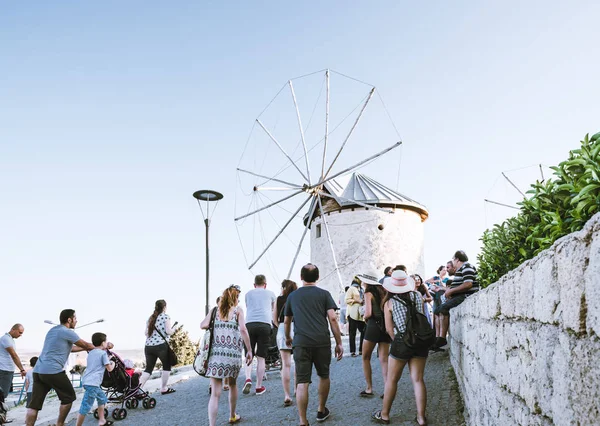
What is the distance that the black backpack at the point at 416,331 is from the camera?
17.1 ft

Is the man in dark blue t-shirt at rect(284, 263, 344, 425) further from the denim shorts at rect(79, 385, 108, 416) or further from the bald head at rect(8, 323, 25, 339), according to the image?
the bald head at rect(8, 323, 25, 339)

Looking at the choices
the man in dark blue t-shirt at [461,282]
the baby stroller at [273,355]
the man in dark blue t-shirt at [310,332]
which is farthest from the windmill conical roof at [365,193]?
the man in dark blue t-shirt at [310,332]

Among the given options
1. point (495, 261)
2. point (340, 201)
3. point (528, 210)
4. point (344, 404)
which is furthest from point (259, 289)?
point (340, 201)

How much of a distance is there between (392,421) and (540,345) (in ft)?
12.9

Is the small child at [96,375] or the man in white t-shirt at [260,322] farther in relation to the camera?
the man in white t-shirt at [260,322]

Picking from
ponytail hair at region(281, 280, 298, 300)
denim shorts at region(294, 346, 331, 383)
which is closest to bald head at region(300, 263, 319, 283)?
denim shorts at region(294, 346, 331, 383)

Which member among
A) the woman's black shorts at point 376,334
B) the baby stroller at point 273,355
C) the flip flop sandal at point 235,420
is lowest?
the flip flop sandal at point 235,420

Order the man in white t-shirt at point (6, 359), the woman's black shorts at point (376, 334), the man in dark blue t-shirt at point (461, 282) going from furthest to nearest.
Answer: the man in white t-shirt at point (6, 359), the man in dark blue t-shirt at point (461, 282), the woman's black shorts at point (376, 334)

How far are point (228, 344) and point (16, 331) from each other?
4.28 metres

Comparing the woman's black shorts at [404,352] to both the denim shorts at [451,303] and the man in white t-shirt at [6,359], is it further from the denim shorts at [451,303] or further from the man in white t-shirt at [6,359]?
the man in white t-shirt at [6,359]

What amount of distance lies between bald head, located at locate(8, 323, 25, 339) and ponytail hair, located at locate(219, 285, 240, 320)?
4131mm

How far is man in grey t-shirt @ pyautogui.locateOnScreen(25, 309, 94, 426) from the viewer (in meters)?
6.23

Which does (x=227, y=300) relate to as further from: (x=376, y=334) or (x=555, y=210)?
(x=555, y=210)

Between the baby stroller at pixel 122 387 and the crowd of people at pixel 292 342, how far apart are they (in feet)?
1.25
